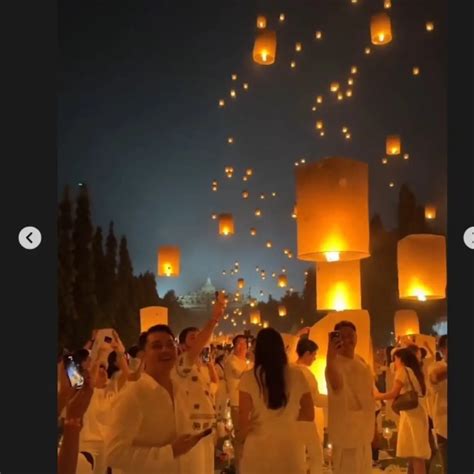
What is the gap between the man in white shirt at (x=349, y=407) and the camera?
14.1 feet

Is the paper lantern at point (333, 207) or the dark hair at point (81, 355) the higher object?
the paper lantern at point (333, 207)

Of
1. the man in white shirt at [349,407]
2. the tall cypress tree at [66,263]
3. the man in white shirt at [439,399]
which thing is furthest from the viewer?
the tall cypress tree at [66,263]

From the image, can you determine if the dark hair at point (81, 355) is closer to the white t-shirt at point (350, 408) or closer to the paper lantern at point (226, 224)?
the white t-shirt at point (350, 408)

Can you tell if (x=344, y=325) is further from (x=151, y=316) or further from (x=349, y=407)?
(x=151, y=316)

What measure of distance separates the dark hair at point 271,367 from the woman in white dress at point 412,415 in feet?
5.43

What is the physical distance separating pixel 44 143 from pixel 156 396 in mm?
1000

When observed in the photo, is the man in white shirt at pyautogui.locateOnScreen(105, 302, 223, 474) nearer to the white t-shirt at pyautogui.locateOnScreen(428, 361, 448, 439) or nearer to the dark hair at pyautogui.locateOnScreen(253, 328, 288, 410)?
the dark hair at pyautogui.locateOnScreen(253, 328, 288, 410)

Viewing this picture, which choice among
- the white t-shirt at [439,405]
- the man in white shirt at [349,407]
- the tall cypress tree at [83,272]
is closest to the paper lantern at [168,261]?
the white t-shirt at [439,405]

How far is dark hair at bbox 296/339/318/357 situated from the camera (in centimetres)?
513

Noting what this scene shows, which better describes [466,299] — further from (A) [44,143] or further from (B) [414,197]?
(B) [414,197]

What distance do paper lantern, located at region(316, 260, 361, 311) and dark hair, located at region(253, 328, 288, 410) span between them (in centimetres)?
173

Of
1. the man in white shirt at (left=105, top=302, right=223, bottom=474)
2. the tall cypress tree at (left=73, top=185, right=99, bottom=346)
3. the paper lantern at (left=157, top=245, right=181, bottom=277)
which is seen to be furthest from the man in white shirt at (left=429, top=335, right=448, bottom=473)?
the tall cypress tree at (left=73, top=185, right=99, bottom=346)

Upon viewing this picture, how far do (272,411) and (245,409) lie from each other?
0.43 feet

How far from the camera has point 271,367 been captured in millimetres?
3516
